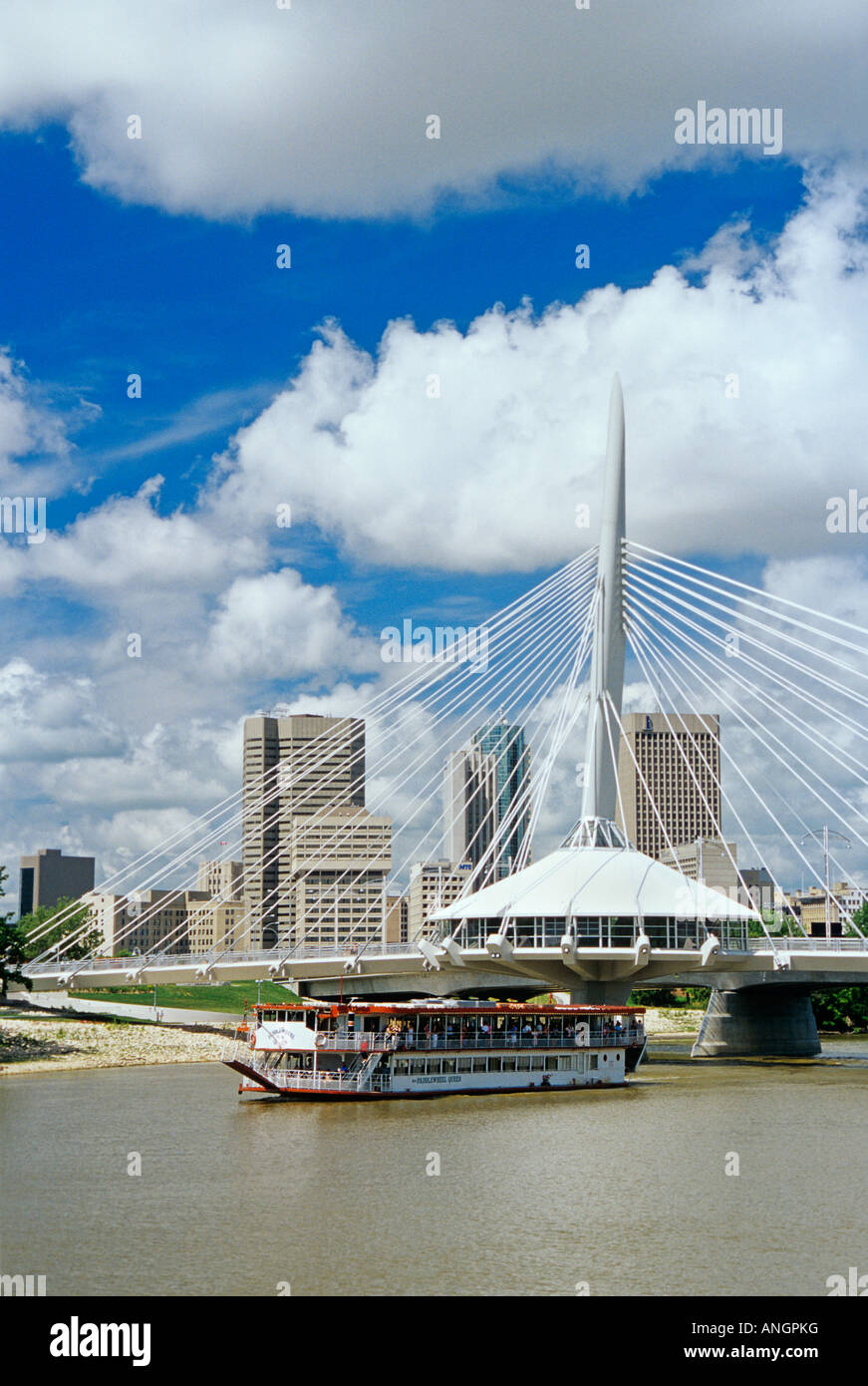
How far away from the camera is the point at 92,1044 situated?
3056 inches

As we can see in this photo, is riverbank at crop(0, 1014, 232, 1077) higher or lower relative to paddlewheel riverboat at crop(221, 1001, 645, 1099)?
lower

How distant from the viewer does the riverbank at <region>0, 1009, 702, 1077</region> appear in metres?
71.2

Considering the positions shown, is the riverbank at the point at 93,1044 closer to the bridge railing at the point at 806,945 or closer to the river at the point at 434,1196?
the river at the point at 434,1196

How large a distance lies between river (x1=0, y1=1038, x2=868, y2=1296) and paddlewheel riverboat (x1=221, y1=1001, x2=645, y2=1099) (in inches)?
→ 63.2

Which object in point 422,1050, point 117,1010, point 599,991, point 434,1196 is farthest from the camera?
point 117,1010

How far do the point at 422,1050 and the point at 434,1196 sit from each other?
23944 mm

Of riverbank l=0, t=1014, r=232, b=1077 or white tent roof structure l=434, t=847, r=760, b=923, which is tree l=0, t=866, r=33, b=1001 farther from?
white tent roof structure l=434, t=847, r=760, b=923

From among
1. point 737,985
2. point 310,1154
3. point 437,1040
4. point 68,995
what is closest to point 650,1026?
point 737,985

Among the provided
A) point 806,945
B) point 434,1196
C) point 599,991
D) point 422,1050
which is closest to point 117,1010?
point 599,991

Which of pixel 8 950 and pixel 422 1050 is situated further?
pixel 8 950

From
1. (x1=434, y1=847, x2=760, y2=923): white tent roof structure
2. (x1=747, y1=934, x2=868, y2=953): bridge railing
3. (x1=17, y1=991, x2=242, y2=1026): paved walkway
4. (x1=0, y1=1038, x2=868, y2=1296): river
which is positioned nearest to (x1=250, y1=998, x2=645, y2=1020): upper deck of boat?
(x1=0, y1=1038, x2=868, y2=1296): river

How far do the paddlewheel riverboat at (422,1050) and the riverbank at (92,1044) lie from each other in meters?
13.9

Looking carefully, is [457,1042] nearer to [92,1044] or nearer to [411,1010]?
[411,1010]

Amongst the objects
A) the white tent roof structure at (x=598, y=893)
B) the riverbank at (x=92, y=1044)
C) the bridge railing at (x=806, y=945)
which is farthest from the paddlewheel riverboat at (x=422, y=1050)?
the riverbank at (x=92, y=1044)
